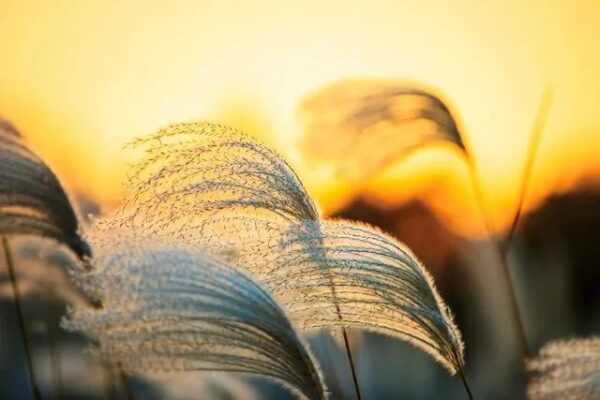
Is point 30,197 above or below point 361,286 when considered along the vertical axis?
above

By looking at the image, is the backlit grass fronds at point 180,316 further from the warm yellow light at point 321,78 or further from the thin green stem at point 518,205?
the thin green stem at point 518,205

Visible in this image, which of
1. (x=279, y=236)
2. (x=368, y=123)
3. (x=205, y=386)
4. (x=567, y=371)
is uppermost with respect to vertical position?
(x=368, y=123)

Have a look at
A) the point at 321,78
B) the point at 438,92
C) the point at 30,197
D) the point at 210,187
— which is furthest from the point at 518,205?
the point at 30,197

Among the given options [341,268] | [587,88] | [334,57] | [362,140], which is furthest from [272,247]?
[587,88]

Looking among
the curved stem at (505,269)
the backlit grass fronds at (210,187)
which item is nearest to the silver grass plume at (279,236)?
the backlit grass fronds at (210,187)

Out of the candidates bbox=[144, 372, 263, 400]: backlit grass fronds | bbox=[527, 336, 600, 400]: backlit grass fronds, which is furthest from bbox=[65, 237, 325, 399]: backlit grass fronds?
bbox=[527, 336, 600, 400]: backlit grass fronds

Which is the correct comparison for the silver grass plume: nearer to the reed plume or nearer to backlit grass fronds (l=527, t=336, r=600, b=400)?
the reed plume

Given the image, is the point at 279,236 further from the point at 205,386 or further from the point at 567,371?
the point at 567,371
